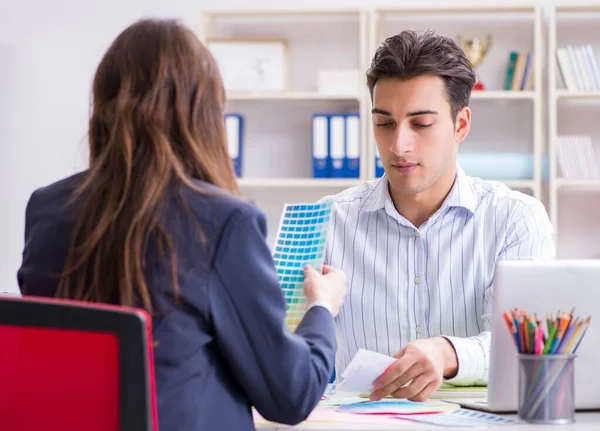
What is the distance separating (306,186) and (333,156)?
274mm

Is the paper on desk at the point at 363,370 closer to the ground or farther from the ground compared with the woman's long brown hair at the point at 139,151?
closer to the ground

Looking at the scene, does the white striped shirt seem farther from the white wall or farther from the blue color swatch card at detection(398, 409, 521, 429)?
the white wall

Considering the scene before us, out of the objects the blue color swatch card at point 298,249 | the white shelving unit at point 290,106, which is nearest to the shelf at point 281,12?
the white shelving unit at point 290,106

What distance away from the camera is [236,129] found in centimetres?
414

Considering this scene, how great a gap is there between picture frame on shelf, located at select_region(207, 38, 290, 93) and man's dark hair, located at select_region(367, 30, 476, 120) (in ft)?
6.44

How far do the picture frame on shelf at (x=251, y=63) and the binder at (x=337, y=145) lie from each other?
308 mm

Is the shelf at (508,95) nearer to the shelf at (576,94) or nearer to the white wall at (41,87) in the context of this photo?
the shelf at (576,94)

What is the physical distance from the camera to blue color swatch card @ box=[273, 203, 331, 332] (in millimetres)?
1446

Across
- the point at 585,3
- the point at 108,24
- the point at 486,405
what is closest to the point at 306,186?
the point at 108,24

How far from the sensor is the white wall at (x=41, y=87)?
4.36 metres

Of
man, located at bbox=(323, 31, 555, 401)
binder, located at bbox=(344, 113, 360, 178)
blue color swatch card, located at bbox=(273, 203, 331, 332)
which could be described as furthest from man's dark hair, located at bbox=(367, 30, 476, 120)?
binder, located at bbox=(344, 113, 360, 178)

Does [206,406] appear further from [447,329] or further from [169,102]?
[447,329]

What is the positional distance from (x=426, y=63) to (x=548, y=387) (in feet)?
3.21

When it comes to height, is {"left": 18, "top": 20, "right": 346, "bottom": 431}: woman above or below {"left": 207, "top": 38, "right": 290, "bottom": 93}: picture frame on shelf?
below
